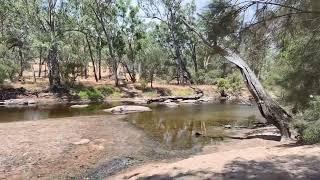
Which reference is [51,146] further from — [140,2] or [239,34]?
[140,2]

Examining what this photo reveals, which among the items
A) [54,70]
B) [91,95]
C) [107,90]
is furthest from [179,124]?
[54,70]

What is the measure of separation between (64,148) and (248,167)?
7.74m

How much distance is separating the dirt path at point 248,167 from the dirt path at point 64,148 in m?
1.72

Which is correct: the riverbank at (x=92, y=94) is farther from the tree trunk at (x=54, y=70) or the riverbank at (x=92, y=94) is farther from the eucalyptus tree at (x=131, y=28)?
the eucalyptus tree at (x=131, y=28)

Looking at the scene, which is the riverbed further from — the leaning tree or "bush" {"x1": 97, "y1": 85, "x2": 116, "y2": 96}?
"bush" {"x1": 97, "y1": 85, "x2": 116, "y2": 96}

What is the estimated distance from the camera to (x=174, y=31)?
59.0 meters

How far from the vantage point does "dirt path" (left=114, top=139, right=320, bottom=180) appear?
30.3ft

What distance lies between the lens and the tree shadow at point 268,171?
904cm

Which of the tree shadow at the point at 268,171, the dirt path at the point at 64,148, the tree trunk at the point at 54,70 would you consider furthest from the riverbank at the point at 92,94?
the tree shadow at the point at 268,171

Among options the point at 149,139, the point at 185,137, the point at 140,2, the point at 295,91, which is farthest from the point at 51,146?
the point at 140,2

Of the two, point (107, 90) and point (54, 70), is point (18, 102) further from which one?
point (107, 90)

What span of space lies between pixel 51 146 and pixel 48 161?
7.70 ft

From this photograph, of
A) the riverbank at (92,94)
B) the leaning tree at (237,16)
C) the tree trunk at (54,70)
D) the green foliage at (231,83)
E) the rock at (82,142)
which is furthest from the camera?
the green foliage at (231,83)

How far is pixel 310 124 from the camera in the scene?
13.4 m
